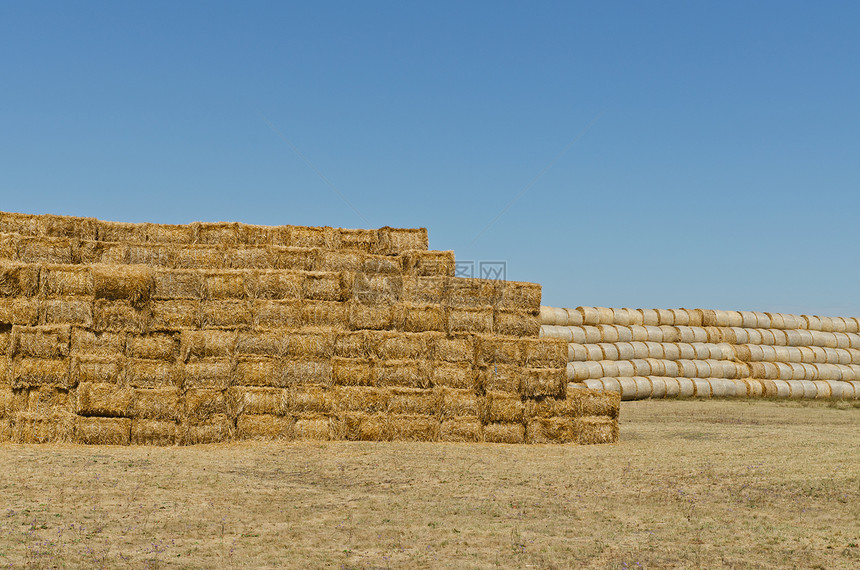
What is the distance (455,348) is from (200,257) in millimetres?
5862

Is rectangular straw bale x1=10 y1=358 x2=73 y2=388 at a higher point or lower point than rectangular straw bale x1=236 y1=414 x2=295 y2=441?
higher

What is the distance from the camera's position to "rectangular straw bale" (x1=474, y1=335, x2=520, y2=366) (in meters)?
15.8

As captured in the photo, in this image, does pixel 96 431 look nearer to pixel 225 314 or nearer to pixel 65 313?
pixel 65 313

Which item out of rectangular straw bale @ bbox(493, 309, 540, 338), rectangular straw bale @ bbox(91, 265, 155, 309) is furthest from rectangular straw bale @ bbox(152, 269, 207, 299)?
rectangular straw bale @ bbox(493, 309, 540, 338)

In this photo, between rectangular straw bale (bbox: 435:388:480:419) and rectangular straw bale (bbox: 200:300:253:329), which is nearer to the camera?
rectangular straw bale (bbox: 200:300:253:329)

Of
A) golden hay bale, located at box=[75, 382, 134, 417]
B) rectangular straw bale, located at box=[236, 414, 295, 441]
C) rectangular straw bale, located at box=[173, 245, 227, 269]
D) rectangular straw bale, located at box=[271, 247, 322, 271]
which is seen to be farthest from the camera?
rectangular straw bale, located at box=[173, 245, 227, 269]

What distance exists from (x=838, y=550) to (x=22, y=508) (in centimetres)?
865

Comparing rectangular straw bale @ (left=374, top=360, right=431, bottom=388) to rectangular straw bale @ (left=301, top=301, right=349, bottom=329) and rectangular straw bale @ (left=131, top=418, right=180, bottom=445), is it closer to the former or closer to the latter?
rectangular straw bale @ (left=301, top=301, right=349, bottom=329)

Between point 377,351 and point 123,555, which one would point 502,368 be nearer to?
point 377,351

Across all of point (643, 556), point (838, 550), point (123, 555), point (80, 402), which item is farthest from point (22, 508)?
point (838, 550)

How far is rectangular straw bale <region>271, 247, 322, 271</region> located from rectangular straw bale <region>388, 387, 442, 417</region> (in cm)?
339

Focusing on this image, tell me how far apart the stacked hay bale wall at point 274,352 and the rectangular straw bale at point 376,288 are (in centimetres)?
3

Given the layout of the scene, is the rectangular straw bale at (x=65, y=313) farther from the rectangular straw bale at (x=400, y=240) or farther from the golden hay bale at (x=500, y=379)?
the golden hay bale at (x=500, y=379)

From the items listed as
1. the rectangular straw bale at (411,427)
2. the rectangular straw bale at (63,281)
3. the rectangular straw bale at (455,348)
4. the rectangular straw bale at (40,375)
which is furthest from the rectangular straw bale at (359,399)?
the rectangular straw bale at (63,281)
